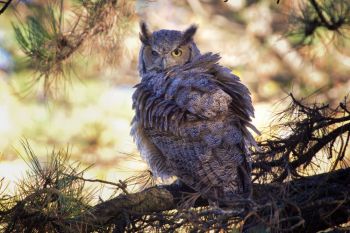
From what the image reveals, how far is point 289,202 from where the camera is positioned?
2.26m

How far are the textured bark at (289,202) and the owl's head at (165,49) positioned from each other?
54.3 inches

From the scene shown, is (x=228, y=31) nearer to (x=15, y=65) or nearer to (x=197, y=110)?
(x=15, y=65)

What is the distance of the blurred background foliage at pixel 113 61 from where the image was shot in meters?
3.81

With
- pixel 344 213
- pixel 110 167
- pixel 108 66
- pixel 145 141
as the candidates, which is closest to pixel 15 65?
pixel 110 167

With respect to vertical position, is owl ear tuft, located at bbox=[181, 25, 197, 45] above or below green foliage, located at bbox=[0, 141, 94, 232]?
above

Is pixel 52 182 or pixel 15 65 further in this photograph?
pixel 15 65

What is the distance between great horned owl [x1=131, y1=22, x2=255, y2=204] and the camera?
126 inches

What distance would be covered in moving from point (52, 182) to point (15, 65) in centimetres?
427

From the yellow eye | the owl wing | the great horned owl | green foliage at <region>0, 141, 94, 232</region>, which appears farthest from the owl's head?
green foliage at <region>0, 141, 94, 232</region>

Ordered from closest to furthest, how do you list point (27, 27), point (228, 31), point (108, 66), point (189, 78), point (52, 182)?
point (52, 182)
point (189, 78)
point (27, 27)
point (108, 66)
point (228, 31)

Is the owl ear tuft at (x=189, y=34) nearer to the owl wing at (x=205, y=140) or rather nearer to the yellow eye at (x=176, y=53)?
the yellow eye at (x=176, y=53)

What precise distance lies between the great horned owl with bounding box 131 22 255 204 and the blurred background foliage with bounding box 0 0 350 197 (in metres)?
0.24

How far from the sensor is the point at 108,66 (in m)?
4.23

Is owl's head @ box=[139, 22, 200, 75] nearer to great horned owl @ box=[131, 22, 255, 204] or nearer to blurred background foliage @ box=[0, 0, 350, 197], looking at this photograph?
blurred background foliage @ box=[0, 0, 350, 197]
